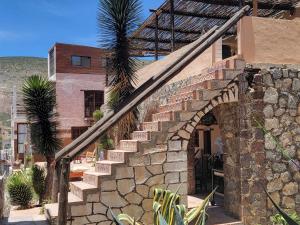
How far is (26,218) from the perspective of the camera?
28.2 feet

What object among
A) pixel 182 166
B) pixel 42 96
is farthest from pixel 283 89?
pixel 42 96

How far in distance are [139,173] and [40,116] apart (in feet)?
17.3

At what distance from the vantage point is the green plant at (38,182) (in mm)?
11023

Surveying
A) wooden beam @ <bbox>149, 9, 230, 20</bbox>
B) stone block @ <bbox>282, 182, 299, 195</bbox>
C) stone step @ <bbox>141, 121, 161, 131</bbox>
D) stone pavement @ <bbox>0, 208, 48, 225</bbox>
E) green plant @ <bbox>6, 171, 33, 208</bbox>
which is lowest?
stone pavement @ <bbox>0, 208, 48, 225</bbox>

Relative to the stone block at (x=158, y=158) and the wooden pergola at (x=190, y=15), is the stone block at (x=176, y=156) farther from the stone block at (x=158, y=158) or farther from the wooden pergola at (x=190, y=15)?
the wooden pergola at (x=190, y=15)

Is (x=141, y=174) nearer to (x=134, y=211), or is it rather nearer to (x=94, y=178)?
(x=134, y=211)

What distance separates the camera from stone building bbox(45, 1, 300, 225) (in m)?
6.59

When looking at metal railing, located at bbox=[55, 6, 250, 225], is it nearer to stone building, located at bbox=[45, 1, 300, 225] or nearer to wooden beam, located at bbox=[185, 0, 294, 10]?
stone building, located at bbox=[45, 1, 300, 225]

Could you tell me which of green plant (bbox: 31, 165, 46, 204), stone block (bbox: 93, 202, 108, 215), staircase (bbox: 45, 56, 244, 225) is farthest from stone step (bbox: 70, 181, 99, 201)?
green plant (bbox: 31, 165, 46, 204)

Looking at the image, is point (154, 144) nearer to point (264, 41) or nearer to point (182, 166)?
point (182, 166)

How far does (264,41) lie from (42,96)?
655cm

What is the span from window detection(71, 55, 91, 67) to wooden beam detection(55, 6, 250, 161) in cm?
2079

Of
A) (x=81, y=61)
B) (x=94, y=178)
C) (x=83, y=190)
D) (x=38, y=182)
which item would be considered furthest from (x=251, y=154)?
(x=81, y=61)

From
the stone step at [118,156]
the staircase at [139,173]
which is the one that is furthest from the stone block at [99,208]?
the stone step at [118,156]
